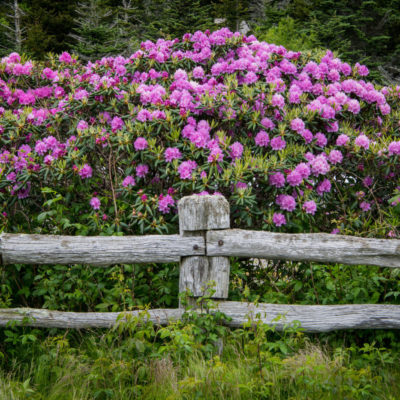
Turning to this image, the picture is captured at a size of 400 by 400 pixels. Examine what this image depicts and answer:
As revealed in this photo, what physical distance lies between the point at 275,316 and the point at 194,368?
720mm

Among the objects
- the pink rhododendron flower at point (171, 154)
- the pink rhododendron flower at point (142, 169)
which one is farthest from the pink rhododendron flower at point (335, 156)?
the pink rhododendron flower at point (142, 169)

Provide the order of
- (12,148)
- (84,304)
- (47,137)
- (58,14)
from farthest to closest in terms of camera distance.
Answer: (58,14) → (47,137) → (12,148) → (84,304)

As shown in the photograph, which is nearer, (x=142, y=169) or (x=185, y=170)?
(x=185, y=170)

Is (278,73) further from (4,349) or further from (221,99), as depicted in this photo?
(4,349)

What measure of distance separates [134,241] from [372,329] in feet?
5.94

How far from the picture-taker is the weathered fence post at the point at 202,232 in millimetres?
3107

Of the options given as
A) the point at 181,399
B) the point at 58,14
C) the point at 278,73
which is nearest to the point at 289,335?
the point at 181,399

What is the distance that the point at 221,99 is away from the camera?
4.25 metres

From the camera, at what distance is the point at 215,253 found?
3117 mm

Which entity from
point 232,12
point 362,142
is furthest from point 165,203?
point 232,12

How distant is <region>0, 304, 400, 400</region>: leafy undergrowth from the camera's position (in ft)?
8.57

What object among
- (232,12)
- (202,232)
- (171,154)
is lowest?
(202,232)

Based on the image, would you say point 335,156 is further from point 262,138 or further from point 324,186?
point 262,138

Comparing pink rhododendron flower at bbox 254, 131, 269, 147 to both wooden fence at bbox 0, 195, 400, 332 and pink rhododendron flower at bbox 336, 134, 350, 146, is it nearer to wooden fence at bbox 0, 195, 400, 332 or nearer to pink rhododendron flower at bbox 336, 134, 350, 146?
pink rhododendron flower at bbox 336, 134, 350, 146
